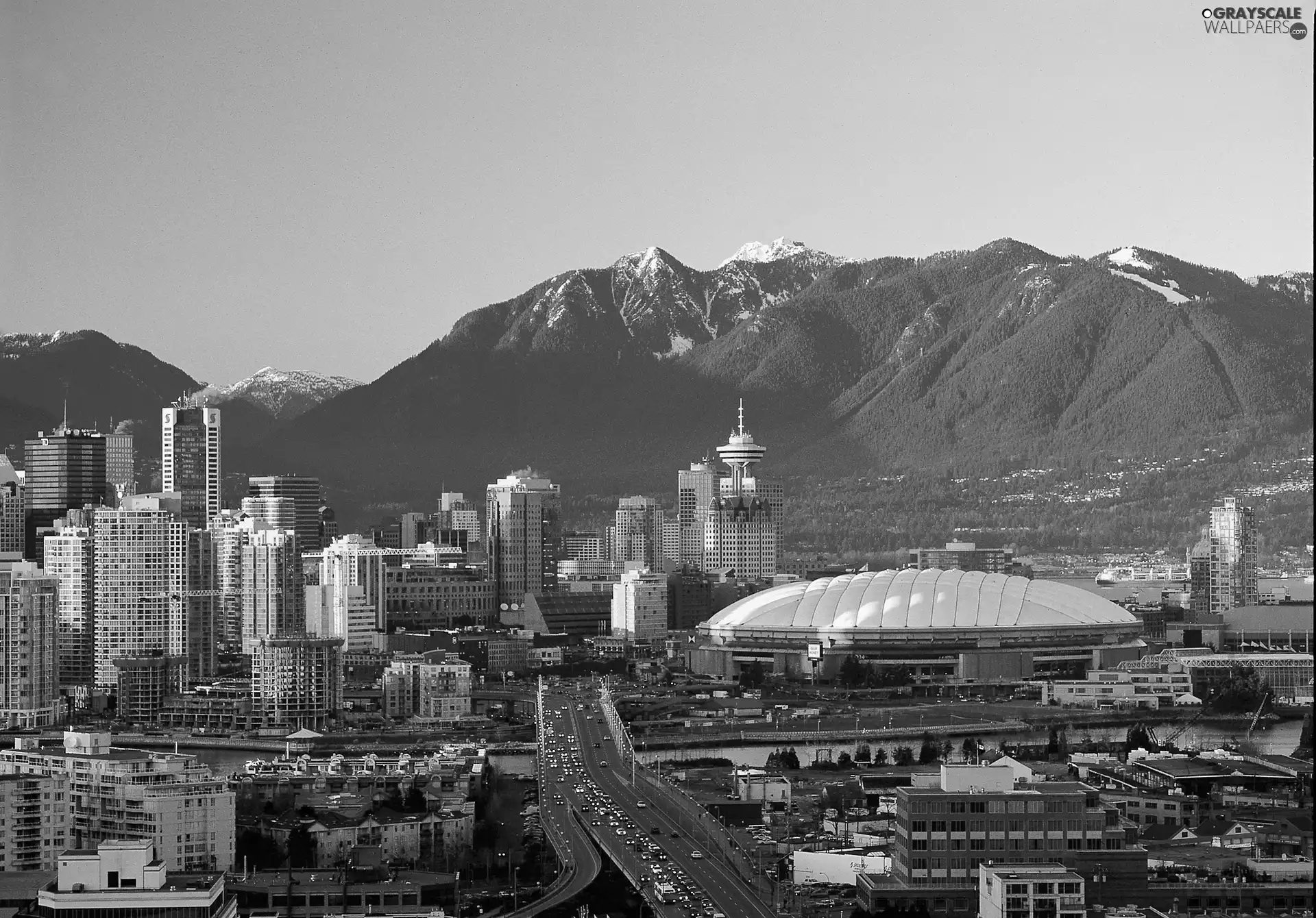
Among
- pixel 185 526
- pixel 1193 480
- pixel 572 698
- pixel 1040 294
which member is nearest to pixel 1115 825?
pixel 572 698

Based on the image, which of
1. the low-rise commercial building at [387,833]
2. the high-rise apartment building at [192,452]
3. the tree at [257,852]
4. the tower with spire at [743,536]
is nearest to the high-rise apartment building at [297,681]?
the low-rise commercial building at [387,833]

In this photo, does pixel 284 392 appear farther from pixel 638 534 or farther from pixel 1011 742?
pixel 1011 742

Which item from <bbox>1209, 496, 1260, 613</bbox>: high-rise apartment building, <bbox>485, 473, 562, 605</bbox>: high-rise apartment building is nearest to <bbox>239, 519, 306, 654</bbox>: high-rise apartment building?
<bbox>485, 473, 562, 605</bbox>: high-rise apartment building

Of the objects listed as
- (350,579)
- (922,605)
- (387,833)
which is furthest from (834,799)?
(350,579)

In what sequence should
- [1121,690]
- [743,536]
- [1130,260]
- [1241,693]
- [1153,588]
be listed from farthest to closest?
[1130,260]
[1153,588]
[743,536]
[1121,690]
[1241,693]

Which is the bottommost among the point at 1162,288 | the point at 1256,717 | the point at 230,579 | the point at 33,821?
the point at 33,821

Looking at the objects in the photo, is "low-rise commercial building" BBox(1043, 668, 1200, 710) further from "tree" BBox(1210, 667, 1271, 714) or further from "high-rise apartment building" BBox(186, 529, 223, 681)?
"high-rise apartment building" BBox(186, 529, 223, 681)
